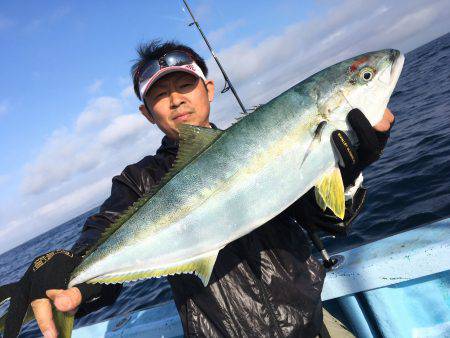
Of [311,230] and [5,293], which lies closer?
[5,293]

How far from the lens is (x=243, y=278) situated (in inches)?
102

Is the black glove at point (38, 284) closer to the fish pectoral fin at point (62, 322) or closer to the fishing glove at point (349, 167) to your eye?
the fish pectoral fin at point (62, 322)

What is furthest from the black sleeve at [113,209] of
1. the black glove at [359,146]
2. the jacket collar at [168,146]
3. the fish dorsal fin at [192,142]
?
the black glove at [359,146]

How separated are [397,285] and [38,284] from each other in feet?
10.0

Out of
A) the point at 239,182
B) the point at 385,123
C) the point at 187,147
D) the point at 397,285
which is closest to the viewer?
the point at 239,182

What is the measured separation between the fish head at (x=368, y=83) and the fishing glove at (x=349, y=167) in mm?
116

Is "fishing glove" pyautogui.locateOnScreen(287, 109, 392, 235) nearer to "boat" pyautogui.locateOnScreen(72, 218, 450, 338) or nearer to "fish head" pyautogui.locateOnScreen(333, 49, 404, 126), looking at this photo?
"fish head" pyautogui.locateOnScreen(333, 49, 404, 126)

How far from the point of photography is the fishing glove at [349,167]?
2.34m

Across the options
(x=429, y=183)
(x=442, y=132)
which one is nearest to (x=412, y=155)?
(x=442, y=132)

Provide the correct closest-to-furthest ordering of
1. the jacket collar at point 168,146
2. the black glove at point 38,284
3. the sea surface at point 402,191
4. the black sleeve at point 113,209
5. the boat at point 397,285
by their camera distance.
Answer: the black glove at point 38,284
the black sleeve at point 113,209
the boat at point 397,285
the jacket collar at point 168,146
the sea surface at point 402,191

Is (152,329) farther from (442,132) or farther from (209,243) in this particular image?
(442,132)

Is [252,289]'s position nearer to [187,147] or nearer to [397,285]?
[187,147]

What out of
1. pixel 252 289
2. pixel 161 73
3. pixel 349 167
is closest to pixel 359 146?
pixel 349 167

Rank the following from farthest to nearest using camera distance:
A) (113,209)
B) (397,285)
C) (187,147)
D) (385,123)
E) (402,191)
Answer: (402,191)
(397,285)
(113,209)
(385,123)
(187,147)
